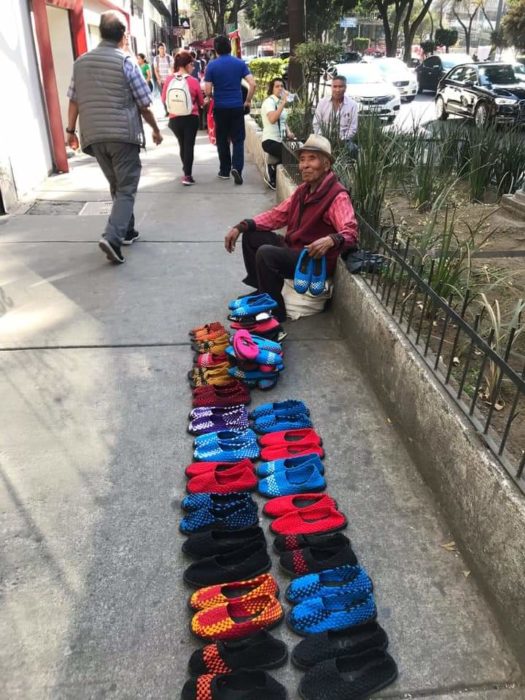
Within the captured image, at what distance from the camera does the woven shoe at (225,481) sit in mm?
2494

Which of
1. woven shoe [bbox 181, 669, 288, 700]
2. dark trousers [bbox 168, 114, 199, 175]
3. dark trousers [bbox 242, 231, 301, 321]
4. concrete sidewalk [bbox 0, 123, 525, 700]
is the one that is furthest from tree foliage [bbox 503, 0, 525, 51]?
woven shoe [bbox 181, 669, 288, 700]

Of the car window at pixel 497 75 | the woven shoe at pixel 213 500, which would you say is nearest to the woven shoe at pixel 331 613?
the woven shoe at pixel 213 500

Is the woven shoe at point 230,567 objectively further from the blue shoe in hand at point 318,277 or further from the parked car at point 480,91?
the parked car at point 480,91

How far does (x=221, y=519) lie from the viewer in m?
2.32

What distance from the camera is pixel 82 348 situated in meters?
3.66

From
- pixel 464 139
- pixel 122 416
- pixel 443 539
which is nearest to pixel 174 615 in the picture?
pixel 443 539

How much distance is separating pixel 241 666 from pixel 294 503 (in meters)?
0.80

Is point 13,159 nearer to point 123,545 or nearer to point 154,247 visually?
point 154,247

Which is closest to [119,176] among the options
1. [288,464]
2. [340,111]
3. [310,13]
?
[340,111]

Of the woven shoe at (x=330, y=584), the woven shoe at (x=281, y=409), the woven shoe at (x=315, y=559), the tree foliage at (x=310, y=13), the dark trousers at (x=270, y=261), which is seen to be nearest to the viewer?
the woven shoe at (x=330, y=584)

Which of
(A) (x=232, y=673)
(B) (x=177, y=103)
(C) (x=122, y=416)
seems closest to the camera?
(A) (x=232, y=673)

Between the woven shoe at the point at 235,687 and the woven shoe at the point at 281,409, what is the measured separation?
1430mm

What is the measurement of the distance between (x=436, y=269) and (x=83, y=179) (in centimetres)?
645

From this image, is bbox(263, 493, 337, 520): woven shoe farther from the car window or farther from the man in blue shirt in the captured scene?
the car window
